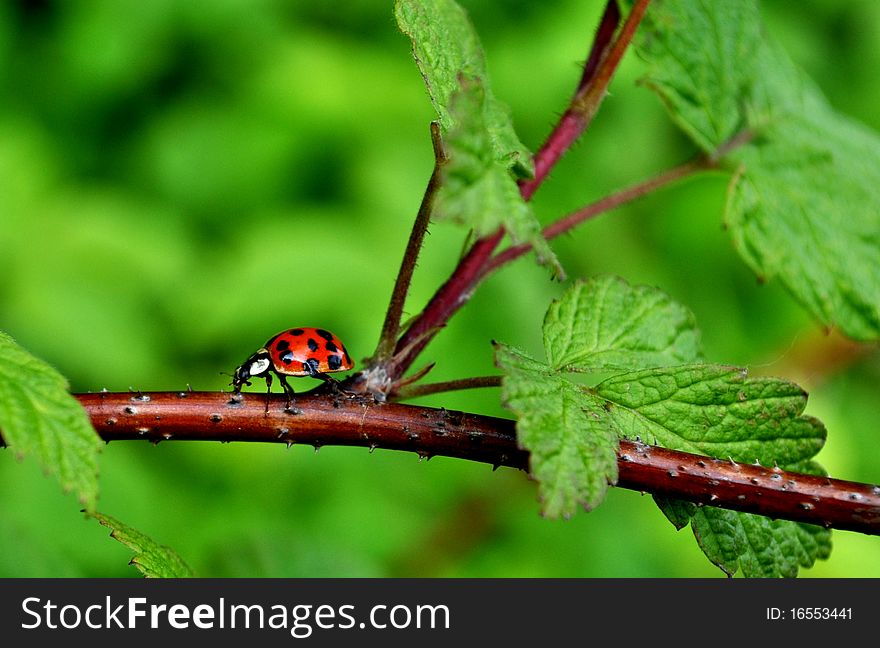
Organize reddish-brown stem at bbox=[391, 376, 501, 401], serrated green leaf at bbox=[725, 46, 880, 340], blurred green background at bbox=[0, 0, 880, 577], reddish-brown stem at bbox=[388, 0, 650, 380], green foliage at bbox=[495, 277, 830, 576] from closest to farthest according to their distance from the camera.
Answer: green foliage at bbox=[495, 277, 830, 576]
reddish-brown stem at bbox=[391, 376, 501, 401]
reddish-brown stem at bbox=[388, 0, 650, 380]
serrated green leaf at bbox=[725, 46, 880, 340]
blurred green background at bbox=[0, 0, 880, 577]

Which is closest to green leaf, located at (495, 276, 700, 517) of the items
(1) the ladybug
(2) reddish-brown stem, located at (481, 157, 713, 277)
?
(2) reddish-brown stem, located at (481, 157, 713, 277)

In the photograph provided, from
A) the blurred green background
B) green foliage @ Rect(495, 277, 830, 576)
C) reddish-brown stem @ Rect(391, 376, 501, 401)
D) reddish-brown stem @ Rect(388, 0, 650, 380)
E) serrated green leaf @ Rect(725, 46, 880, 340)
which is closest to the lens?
green foliage @ Rect(495, 277, 830, 576)

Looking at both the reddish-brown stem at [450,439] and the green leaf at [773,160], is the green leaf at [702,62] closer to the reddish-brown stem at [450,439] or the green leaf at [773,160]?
the green leaf at [773,160]

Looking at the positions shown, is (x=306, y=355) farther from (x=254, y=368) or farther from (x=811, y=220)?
(x=811, y=220)

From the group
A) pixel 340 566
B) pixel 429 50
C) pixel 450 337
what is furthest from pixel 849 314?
pixel 450 337

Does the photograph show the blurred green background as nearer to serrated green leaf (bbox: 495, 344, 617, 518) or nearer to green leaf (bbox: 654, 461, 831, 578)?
green leaf (bbox: 654, 461, 831, 578)

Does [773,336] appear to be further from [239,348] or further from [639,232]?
[239,348]

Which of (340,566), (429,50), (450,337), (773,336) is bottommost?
(340,566)

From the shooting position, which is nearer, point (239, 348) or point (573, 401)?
point (573, 401)
